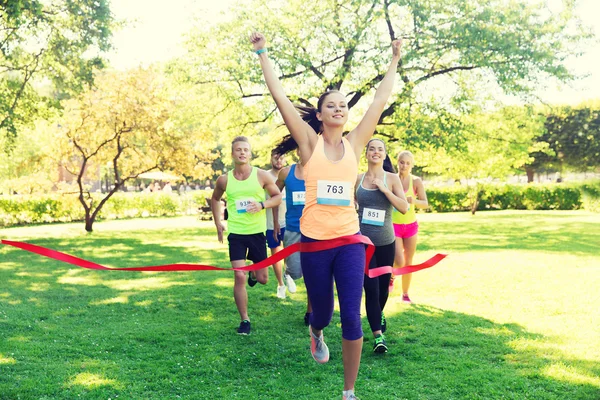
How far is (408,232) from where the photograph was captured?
24.1 ft

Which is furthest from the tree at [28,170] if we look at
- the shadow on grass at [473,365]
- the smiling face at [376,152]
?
the shadow on grass at [473,365]

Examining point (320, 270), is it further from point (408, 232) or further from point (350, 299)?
point (408, 232)

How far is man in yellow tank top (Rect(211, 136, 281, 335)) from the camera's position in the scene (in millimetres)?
6020

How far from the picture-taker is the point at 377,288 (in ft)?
17.1

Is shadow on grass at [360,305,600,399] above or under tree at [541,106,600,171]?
under

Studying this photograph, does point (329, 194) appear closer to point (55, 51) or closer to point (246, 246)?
point (246, 246)

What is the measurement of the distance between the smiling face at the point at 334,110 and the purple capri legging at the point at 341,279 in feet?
2.68

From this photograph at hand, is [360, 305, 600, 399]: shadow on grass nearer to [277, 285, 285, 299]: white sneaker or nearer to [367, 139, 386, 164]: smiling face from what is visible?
[367, 139, 386, 164]: smiling face

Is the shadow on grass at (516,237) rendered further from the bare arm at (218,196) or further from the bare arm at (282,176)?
the bare arm at (218,196)

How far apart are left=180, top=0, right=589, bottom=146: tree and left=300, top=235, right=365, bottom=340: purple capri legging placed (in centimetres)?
1428

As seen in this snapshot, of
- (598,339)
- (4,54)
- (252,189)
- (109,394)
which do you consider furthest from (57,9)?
(598,339)

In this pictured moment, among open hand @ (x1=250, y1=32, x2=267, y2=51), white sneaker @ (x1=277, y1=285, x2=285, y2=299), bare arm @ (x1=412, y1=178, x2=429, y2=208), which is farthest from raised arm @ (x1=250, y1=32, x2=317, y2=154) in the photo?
white sneaker @ (x1=277, y1=285, x2=285, y2=299)

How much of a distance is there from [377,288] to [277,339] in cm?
132

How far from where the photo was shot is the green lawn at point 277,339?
170 inches
